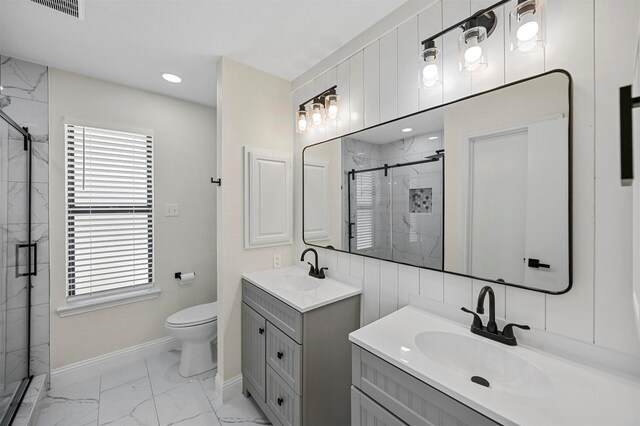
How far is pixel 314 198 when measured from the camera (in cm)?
207

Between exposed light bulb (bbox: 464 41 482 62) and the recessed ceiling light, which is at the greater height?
the recessed ceiling light

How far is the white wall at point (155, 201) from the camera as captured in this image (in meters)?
2.03

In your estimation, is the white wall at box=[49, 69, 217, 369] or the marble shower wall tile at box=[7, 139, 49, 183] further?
the white wall at box=[49, 69, 217, 369]

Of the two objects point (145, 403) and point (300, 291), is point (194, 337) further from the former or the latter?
point (300, 291)

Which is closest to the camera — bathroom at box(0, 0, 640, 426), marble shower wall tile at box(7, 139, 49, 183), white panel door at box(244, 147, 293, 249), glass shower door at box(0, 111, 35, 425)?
bathroom at box(0, 0, 640, 426)

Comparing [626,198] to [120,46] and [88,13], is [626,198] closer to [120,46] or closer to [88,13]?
[88,13]

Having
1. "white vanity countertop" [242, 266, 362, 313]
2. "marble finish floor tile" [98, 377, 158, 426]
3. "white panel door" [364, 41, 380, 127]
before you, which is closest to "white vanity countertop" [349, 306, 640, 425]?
"white vanity countertop" [242, 266, 362, 313]

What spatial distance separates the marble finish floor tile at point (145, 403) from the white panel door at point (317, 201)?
131 cm

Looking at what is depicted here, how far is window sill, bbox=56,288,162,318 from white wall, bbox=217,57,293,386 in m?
0.92

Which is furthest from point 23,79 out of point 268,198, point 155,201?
point 268,198

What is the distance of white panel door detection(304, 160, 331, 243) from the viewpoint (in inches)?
77.2

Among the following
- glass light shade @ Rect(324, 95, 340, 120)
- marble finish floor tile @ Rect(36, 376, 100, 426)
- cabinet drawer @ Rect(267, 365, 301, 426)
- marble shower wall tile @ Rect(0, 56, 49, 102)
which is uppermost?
marble shower wall tile @ Rect(0, 56, 49, 102)

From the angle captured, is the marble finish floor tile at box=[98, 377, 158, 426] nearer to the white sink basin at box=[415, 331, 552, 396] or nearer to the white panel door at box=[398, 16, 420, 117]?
the white sink basin at box=[415, 331, 552, 396]

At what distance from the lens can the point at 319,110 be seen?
6.25 ft
